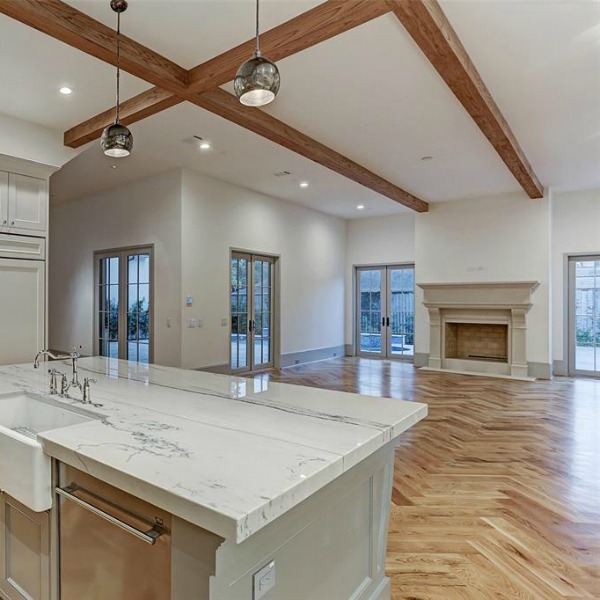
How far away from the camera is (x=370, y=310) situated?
9750mm

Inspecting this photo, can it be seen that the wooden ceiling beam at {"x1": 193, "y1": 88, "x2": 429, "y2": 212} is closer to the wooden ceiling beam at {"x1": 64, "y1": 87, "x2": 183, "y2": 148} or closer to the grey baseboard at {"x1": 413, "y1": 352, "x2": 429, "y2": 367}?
the wooden ceiling beam at {"x1": 64, "y1": 87, "x2": 183, "y2": 148}

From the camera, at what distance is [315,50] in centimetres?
316

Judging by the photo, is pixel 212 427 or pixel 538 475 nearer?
pixel 212 427

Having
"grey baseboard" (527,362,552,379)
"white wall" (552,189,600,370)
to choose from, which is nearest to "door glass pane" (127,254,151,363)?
"grey baseboard" (527,362,552,379)

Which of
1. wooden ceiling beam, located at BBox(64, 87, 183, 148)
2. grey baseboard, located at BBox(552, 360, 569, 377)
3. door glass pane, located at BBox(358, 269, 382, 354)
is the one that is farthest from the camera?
door glass pane, located at BBox(358, 269, 382, 354)

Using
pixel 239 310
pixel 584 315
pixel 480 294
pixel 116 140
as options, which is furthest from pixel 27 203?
pixel 584 315

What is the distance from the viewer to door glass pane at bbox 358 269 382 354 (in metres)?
9.60

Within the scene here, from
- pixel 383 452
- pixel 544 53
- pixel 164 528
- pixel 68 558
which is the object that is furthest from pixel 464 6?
pixel 68 558

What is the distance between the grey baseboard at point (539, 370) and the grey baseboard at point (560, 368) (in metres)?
0.65

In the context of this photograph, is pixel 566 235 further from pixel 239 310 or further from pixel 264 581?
pixel 264 581

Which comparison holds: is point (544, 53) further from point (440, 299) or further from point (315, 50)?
point (440, 299)

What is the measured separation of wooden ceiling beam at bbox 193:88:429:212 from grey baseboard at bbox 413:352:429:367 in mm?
3317

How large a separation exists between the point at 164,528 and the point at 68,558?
619mm

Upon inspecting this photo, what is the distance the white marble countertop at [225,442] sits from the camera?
1.01 m
